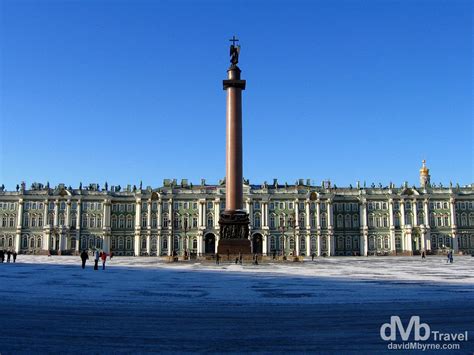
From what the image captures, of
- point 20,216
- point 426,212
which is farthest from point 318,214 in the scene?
point 20,216

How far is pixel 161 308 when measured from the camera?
561 inches

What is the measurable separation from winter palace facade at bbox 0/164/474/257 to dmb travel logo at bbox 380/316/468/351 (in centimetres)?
8134

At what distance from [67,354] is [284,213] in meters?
87.1

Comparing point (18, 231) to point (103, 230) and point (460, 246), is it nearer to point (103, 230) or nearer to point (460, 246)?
point (103, 230)

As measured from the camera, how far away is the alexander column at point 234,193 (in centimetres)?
5041

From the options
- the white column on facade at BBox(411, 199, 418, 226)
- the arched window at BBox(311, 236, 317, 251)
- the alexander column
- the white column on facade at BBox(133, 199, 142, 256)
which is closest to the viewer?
the alexander column

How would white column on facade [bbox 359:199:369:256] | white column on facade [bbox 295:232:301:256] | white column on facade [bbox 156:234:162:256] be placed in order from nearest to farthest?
white column on facade [bbox 156:234:162:256], white column on facade [bbox 295:232:301:256], white column on facade [bbox 359:199:369:256]

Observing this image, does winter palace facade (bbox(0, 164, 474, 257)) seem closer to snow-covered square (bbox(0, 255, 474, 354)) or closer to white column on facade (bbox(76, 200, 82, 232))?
white column on facade (bbox(76, 200, 82, 232))

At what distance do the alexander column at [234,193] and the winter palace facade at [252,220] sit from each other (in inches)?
1630

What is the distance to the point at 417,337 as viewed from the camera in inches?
407

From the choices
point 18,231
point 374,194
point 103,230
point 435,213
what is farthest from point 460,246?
point 18,231

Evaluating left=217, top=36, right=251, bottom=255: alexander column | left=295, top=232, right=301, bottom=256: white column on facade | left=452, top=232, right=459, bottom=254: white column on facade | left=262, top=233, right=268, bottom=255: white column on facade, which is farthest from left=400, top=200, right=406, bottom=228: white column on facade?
left=217, top=36, right=251, bottom=255: alexander column

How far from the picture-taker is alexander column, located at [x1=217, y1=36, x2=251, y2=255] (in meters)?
50.4

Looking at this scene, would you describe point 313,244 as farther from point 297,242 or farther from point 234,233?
point 234,233
